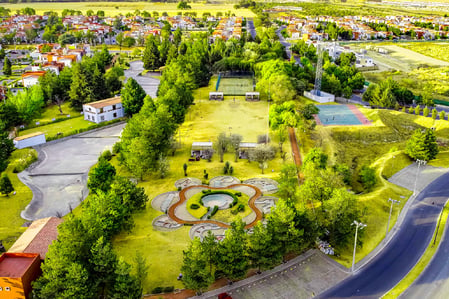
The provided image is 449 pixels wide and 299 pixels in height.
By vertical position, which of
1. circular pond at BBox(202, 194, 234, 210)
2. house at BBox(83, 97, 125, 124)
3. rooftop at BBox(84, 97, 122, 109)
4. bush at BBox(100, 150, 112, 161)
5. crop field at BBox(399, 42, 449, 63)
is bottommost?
circular pond at BBox(202, 194, 234, 210)

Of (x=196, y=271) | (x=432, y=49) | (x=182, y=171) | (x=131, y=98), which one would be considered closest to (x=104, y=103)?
(x=131, y=98)

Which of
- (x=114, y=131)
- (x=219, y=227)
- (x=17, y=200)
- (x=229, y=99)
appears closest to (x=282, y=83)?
(x=229, y=99)

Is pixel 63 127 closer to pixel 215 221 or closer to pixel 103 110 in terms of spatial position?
pixel 103 110

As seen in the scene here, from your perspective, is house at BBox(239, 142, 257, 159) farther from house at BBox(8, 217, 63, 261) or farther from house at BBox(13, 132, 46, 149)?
house at BBox(13, 132, 46, 149)

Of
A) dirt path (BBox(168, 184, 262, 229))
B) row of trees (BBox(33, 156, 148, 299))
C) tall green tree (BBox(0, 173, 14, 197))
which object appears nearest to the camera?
row of trees (BBox(33, 156, 148, 299))

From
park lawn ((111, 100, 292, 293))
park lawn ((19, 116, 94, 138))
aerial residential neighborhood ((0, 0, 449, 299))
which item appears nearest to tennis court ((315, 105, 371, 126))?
aerial residential neighborhood ((0, 0, 449, 299))

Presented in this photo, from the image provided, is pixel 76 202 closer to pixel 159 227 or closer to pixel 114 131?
pixel 159 227

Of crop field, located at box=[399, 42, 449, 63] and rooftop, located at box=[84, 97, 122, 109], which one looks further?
crop field, located at box=[399, 42, 449, 63]

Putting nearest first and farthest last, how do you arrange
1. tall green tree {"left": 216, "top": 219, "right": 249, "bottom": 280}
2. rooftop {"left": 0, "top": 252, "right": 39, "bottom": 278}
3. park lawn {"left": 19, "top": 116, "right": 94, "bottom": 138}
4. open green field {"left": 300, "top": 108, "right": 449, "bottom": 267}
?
rooftop {"left": 0, "top": 252, "right": 39, "bottom": 278}, tall green tree {"left": 216, "top": 219, "right": 249, "bottom": 280}, open green field {"left": 300, "top": 108, "right": 449, "bottom": 267}, park lawn {"left": 19, "top": 116, "right": 94, "bottom": 138}
